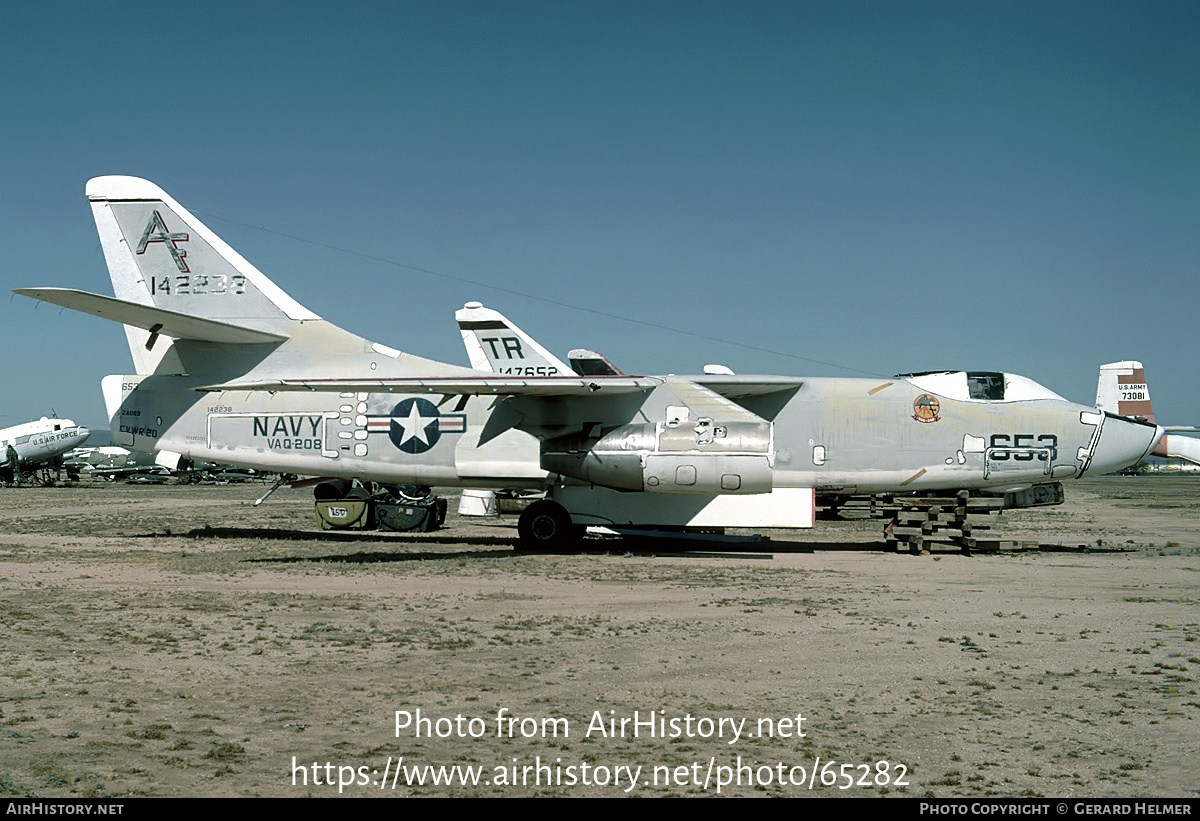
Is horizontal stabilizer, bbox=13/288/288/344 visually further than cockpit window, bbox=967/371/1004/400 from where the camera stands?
No

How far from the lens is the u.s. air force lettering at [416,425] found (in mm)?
17641

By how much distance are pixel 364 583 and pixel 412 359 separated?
6342 millimetres

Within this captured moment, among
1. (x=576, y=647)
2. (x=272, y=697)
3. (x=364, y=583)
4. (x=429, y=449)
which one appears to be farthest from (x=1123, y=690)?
(x=429, y=449)

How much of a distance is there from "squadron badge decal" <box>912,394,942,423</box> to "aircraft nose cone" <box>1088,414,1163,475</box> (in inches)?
112

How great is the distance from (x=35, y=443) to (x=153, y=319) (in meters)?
42.0

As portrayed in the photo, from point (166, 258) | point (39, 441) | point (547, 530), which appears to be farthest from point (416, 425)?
point (39, 441)

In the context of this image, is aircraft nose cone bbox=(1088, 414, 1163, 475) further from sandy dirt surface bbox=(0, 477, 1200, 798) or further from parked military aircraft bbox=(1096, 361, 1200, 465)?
parked military aircraft bbox=(1096, 361, 1200, 465)

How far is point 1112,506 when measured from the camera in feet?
119

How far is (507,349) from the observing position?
2706cm

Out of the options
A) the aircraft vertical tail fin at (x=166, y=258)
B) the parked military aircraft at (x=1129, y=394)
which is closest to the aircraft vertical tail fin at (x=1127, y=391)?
the parked military aircraft at (x=1129, y=394)

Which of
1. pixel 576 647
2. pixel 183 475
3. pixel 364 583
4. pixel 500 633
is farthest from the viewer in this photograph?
pixel 183 475

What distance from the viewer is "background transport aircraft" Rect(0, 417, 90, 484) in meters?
50.6

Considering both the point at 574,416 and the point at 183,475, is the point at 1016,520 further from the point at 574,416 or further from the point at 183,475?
the point at 183,475

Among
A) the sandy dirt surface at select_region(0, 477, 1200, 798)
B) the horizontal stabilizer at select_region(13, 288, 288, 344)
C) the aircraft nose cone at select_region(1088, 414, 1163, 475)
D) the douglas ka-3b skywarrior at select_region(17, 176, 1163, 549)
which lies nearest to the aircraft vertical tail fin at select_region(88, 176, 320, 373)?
the douglas ka-3b skywarrior at select_region(17, 176, 1163, 549)
